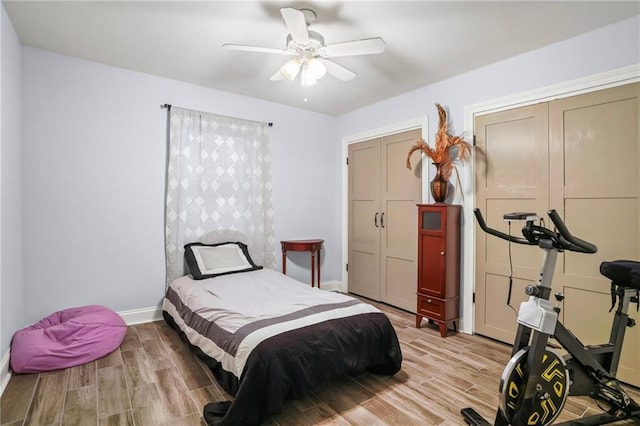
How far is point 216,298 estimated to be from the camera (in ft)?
9.16

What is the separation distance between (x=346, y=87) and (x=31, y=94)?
3.00 meters

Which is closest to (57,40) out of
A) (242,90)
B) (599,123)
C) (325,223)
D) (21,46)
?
(21,46)

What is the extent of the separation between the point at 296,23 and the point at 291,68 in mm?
552

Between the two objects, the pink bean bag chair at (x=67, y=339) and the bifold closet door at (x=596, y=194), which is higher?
the bifold closet door at (x=596, y=194)

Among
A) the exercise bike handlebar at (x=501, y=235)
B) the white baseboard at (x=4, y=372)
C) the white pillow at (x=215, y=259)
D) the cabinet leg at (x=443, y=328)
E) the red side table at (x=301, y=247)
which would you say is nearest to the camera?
the exercise bike handlebar at (x=501, y=235)

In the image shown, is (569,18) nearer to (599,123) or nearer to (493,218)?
(599,123)

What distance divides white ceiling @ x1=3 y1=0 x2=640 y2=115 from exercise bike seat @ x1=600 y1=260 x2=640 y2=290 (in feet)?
5.66

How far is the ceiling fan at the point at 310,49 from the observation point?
7.31ft

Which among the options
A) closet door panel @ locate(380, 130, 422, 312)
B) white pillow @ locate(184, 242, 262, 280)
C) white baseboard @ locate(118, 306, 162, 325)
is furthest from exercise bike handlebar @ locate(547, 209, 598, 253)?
white baseboard @ locate(118, 306, 162, 325)

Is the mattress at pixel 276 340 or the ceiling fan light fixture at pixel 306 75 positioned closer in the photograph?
the mattress at pixel 276 340

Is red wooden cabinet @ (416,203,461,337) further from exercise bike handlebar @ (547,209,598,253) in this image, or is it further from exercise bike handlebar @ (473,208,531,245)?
exercise bike handlebar @ (547,209,598,253)

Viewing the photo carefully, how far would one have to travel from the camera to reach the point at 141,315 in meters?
3.45

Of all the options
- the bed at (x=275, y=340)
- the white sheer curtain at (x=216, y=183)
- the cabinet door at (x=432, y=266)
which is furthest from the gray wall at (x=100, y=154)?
the cabinet door at (x=432, y=266)

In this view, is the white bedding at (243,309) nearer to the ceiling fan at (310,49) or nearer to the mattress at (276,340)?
the mattress at (276,340)
